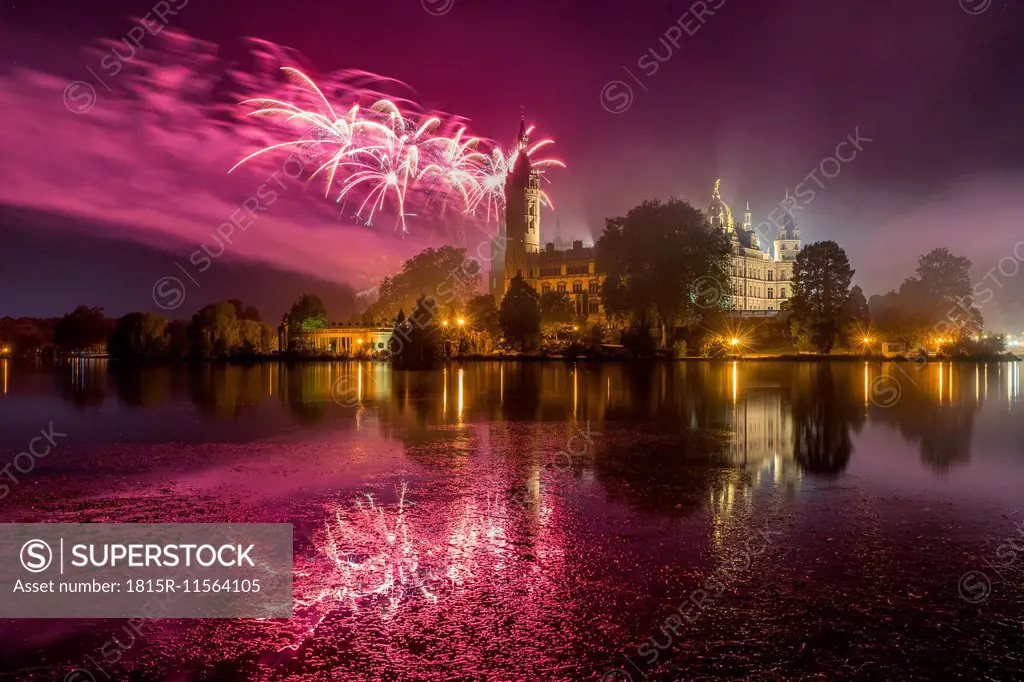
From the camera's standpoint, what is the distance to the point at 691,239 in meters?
89.8

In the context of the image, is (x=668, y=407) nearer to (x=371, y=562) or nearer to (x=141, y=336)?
(x=371, y=562)

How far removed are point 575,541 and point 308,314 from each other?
117 m

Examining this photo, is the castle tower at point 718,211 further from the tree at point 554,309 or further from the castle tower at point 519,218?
the tree at point 554,309

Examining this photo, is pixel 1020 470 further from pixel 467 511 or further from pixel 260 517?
pixel 260 517

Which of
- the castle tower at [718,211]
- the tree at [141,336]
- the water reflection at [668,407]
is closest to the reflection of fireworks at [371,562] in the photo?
the water reflection at [668,407]

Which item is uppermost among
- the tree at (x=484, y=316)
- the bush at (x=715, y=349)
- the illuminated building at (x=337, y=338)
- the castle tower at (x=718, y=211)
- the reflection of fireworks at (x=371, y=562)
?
the castle tower at (x=718, y=211)

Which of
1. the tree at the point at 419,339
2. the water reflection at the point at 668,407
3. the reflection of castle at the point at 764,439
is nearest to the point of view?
the reflection of castle at the point at 764,439

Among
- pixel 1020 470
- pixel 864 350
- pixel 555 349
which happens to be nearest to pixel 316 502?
pixel 1020 470

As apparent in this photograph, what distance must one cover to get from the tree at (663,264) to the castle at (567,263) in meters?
53.7

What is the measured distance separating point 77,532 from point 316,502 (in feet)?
12.0

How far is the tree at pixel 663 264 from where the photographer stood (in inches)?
3428

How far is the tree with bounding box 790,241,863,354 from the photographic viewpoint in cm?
8788

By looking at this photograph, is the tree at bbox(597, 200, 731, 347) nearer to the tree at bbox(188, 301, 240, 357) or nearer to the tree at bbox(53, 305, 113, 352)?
the tree at bbox(188, 301, 240, 357)

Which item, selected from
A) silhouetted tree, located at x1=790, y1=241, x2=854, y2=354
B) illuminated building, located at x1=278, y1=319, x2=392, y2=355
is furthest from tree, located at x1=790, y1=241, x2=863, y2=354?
illuminated building, located at x1=278, y1=319, x2=392, y2=355
